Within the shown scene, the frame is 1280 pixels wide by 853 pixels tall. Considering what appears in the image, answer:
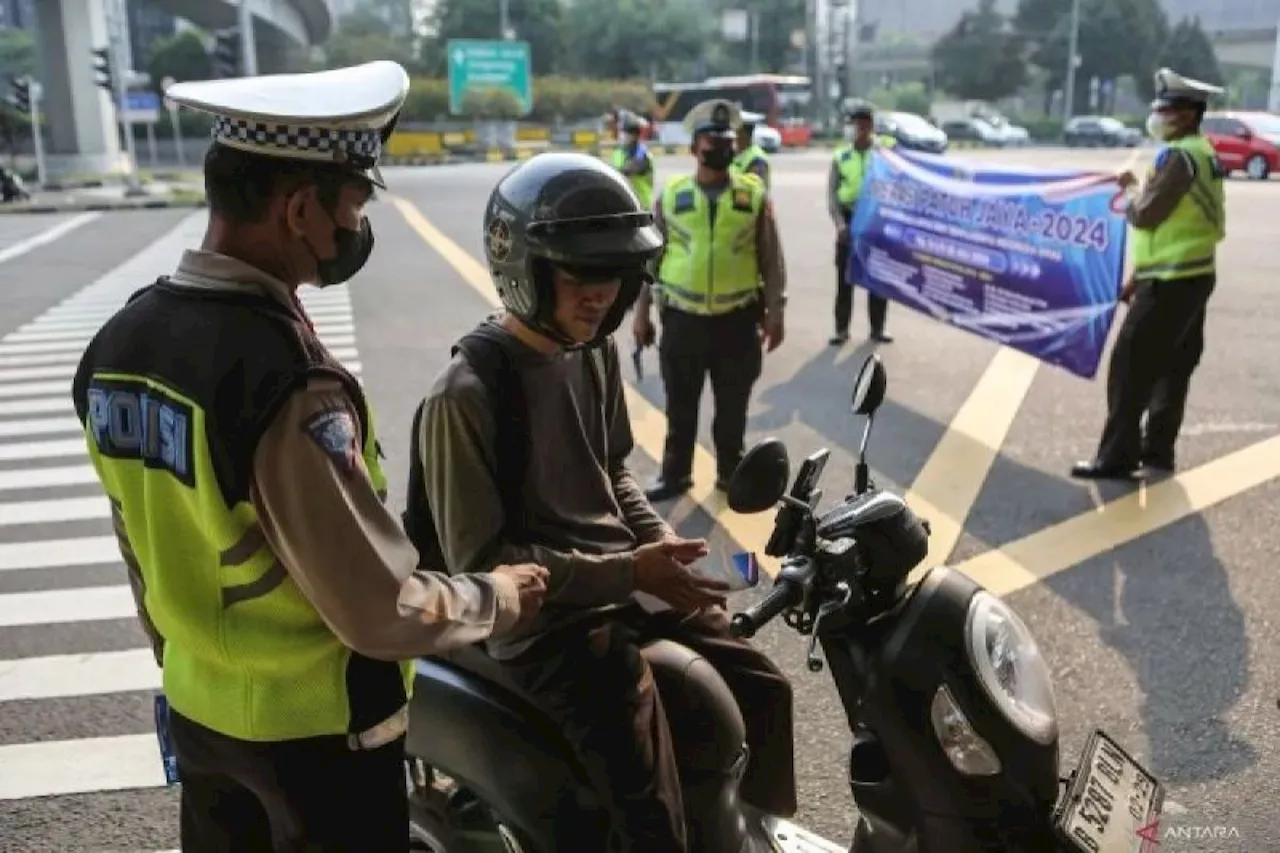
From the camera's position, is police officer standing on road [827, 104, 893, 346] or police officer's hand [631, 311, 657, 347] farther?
police officer standing on road [827, 104, 893, 346]

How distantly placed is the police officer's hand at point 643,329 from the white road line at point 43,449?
3469mm

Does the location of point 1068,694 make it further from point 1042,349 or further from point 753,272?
point 1042,349

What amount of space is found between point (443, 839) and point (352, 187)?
1.45 meters

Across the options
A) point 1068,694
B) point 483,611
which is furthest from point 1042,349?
point 483,611

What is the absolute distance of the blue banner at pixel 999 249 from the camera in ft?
22.0

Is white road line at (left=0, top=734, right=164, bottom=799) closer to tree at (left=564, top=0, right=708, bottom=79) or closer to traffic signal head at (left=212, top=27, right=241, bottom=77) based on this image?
traffic signal head at (left=212, top=27, right=241, bottom=77)

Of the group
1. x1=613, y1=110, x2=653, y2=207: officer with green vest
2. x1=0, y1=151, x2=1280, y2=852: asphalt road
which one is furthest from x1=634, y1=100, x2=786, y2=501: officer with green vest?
x1=613, y1=110, x2=653, y2=207: officer with green vest

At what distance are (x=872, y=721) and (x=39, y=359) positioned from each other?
31.9 feet

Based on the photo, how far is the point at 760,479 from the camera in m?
2.06

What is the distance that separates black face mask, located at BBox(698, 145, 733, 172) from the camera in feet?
19.2

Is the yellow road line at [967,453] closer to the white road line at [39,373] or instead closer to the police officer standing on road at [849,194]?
the police officer standing on road at [849,194]

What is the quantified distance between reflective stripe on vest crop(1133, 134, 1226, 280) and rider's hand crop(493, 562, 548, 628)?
478cm

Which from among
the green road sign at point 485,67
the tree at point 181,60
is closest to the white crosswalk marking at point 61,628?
the green road sign at point 485,67

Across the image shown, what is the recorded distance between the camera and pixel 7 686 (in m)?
4.22
